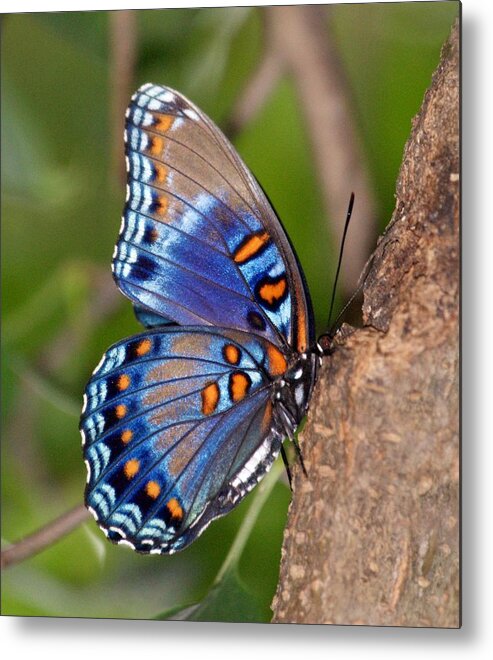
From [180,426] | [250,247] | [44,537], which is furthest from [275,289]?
[44,537]

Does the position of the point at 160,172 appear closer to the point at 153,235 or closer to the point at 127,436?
the point at 153,235

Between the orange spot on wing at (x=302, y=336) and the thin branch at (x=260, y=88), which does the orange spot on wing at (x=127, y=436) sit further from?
the thin branch at (x=260, y=88)

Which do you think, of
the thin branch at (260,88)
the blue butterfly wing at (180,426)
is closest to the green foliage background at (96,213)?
the thin branch at (260,88)

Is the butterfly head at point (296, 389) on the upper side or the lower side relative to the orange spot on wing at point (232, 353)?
lower

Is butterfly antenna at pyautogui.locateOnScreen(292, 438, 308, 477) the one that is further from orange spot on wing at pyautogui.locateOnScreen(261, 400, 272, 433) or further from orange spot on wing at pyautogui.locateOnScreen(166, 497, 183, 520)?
orange spot on wing at pyautogui.locateOnScreen(166, 497, 183, 520)

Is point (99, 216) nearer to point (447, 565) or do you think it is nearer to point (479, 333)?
point (479, 333)

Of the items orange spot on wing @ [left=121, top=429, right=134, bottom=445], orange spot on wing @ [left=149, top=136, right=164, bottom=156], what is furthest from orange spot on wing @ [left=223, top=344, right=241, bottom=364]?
orange spot on wing @ [left=149, top=136, right=164, bottom=156]

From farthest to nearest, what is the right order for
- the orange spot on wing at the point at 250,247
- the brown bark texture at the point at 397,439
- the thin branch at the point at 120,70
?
the thin branch at the point at 120,70 < the orange spot on wing at the point at 250,247 < the brown bark texture at the point at 397,439

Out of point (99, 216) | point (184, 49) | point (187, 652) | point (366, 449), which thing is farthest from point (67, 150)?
point (187, 652)
